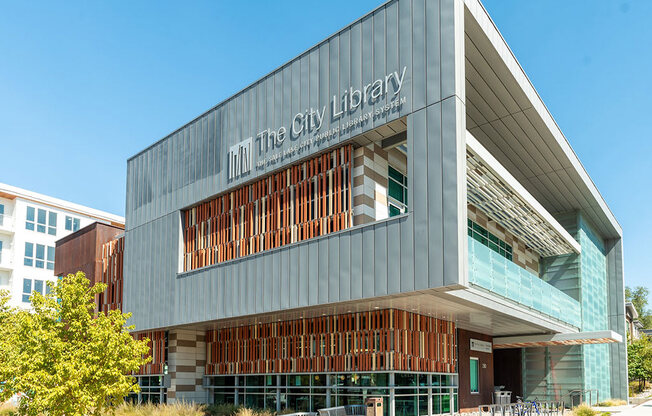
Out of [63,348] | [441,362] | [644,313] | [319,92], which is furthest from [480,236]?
[644,313]

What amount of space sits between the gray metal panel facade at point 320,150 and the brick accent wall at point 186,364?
1.54 meters

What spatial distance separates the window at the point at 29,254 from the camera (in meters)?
56.8

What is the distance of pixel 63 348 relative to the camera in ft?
60.9

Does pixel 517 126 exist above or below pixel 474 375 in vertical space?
above

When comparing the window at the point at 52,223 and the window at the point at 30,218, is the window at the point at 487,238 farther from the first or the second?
the window at the point at 52,223

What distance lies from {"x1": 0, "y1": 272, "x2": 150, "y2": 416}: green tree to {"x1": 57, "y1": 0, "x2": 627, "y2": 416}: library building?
4.20m

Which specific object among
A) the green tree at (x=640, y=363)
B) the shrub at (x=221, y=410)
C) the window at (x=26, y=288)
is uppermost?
the window at (x=26, y=288)

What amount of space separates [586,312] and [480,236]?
899 cm

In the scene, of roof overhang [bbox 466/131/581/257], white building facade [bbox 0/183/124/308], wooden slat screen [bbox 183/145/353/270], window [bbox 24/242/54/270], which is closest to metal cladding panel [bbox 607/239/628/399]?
roof overhang [bbox 466/131/581/257]

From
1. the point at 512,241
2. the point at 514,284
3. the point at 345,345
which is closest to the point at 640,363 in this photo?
the point at 512,241

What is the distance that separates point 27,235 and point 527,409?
49.0 meters

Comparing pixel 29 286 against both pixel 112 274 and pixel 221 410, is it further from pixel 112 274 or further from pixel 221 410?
pixel 221 410

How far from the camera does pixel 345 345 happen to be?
810 inches

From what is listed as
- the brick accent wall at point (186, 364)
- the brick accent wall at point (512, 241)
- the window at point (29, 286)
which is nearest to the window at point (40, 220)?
the window at point (29, 286)
